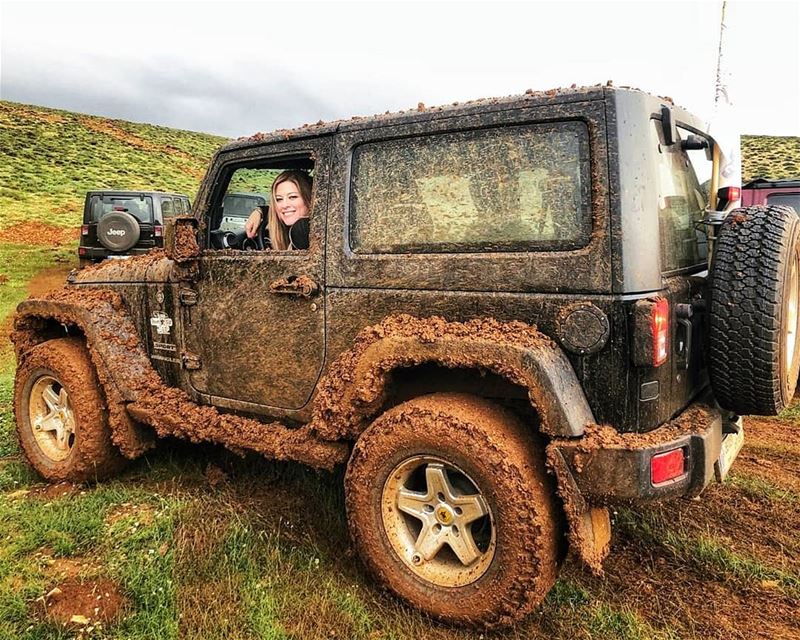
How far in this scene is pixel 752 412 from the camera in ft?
8.29

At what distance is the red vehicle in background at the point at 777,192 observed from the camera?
6.83 metres

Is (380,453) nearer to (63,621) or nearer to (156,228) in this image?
(63,621)

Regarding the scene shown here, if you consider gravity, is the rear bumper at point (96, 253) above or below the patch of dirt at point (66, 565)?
above

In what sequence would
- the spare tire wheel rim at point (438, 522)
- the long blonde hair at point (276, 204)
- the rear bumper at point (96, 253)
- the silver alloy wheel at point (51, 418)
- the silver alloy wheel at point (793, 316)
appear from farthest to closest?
the rear bumper at point (96, 253) → the silver alloy wheel at point (51, 418) → the long blonde hair at point (276, 204) → the silver alloy wheel at point (793, 316) → the spare tire wheel rim at point (438, 522)

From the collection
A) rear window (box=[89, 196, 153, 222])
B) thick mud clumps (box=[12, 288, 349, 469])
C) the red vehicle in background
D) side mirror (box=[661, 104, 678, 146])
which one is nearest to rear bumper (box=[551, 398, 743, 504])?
side mirror (box=[661, 104, 678, 146])

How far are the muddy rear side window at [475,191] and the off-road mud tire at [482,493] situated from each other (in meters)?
0.69

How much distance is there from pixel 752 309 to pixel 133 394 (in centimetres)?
318

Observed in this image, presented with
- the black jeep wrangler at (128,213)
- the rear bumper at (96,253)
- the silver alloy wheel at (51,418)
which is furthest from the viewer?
the black jeep wrangler at (128,213)

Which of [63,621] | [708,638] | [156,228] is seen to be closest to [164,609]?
[63,621]

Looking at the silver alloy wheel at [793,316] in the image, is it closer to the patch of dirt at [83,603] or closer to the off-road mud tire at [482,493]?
the off-road mud tire at [482,493]

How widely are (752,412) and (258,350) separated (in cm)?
224

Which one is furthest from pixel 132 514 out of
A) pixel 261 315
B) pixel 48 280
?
pixel 48 280

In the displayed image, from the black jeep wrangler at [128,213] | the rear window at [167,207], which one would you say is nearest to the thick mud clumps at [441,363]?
the black jeep wrangler at [128,213]

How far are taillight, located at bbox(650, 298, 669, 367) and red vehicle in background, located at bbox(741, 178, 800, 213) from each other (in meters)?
5.35
